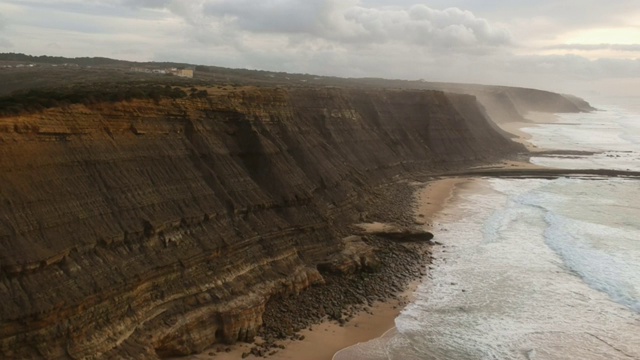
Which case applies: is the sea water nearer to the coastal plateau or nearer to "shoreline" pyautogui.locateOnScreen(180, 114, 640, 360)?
"shoreline" pyautogui.locateOnScreen(180, 114, 640, 360)

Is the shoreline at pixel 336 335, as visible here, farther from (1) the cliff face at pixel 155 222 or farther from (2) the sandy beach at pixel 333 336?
(1) the cliff face at pixel 155 222

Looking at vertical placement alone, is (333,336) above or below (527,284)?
below

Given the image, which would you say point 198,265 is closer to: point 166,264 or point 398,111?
point 166,264

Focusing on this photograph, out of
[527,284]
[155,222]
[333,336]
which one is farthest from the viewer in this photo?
[527,284]

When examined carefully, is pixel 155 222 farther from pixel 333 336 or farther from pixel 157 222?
pixel 333 336

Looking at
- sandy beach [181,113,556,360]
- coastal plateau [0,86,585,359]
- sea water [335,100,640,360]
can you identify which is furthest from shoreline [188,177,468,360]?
coastal plateau [0,86,585,359]

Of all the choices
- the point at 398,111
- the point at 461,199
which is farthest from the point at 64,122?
the point at 398,111

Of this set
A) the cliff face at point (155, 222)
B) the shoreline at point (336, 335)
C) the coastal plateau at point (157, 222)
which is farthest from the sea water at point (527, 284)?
the cliff face at point (155, 222)

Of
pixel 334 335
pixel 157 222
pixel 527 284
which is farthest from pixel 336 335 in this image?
pixel 527 284
